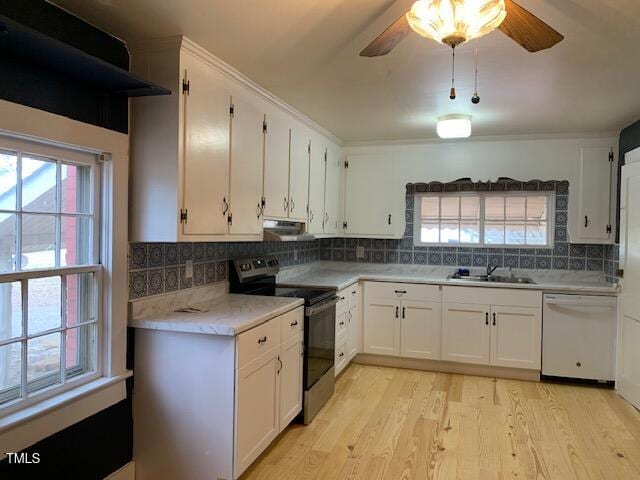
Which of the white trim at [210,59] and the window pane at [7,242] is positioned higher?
the white trim at [210,59]

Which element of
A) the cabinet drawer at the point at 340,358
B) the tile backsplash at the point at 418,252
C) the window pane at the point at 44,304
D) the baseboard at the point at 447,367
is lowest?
the baseboard at the point at 447,367

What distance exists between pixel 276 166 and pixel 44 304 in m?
1.77

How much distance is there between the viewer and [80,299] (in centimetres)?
217

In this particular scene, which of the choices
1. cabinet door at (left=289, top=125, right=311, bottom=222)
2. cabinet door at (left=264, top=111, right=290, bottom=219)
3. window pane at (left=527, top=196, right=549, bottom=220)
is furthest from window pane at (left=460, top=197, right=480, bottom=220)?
cabinet door at (left=264, top=111, right=290, bottom=219)

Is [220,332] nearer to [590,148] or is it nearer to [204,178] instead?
[204,178]

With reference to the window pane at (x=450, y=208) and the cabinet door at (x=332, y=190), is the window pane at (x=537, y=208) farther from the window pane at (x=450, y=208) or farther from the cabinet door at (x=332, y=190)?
the cabinet door at (x=332, y=190)

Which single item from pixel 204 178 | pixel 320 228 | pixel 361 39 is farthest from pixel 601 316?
pixel 204 178

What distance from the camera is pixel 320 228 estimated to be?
430 cm

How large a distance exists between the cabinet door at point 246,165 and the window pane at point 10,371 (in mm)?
1207

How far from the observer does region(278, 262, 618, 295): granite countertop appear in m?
3.99

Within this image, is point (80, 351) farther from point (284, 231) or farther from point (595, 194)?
point (595, 194)

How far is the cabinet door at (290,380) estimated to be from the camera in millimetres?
2799

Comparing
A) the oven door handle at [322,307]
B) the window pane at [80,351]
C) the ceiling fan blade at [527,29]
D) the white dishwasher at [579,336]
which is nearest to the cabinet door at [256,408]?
the oven door handle at [322,307]

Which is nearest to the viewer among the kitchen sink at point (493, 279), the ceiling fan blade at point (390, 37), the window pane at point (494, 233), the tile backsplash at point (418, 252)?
the ceiling fan blade at point (390, 37)
